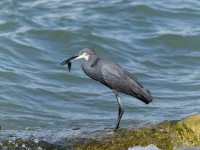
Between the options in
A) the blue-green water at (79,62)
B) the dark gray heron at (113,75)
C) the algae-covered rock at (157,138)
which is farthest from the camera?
the blue-green water at (79,62)

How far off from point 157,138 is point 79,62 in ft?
22.3

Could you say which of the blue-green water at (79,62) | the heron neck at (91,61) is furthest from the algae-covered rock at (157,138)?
the heron neck at (91,61)

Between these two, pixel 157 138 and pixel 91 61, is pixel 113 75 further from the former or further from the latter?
pixel 157 138

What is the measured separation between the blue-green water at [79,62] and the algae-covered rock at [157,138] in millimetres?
520

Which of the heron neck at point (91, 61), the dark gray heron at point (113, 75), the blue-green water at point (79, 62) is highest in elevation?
the heron neck at point (91, 61)

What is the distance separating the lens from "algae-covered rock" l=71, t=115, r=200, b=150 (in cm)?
668

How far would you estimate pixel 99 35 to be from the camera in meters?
15.3

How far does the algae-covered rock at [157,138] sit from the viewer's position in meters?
6.68

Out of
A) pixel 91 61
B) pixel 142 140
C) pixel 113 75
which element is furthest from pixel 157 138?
pixel 91 61

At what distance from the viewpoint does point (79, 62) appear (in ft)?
44.2

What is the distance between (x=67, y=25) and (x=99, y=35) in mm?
946

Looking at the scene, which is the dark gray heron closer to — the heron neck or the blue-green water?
the heron neck

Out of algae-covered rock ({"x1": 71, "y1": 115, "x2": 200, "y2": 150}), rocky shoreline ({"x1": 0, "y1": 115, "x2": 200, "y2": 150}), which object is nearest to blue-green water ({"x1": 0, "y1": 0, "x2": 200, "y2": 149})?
rocky shoreline ({"x1": 0, "y1": 115, "x2": 200, "y2": 150})

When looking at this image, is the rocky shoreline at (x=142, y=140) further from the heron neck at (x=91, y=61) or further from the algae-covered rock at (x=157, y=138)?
the heron neck at (x=91, y=61)
